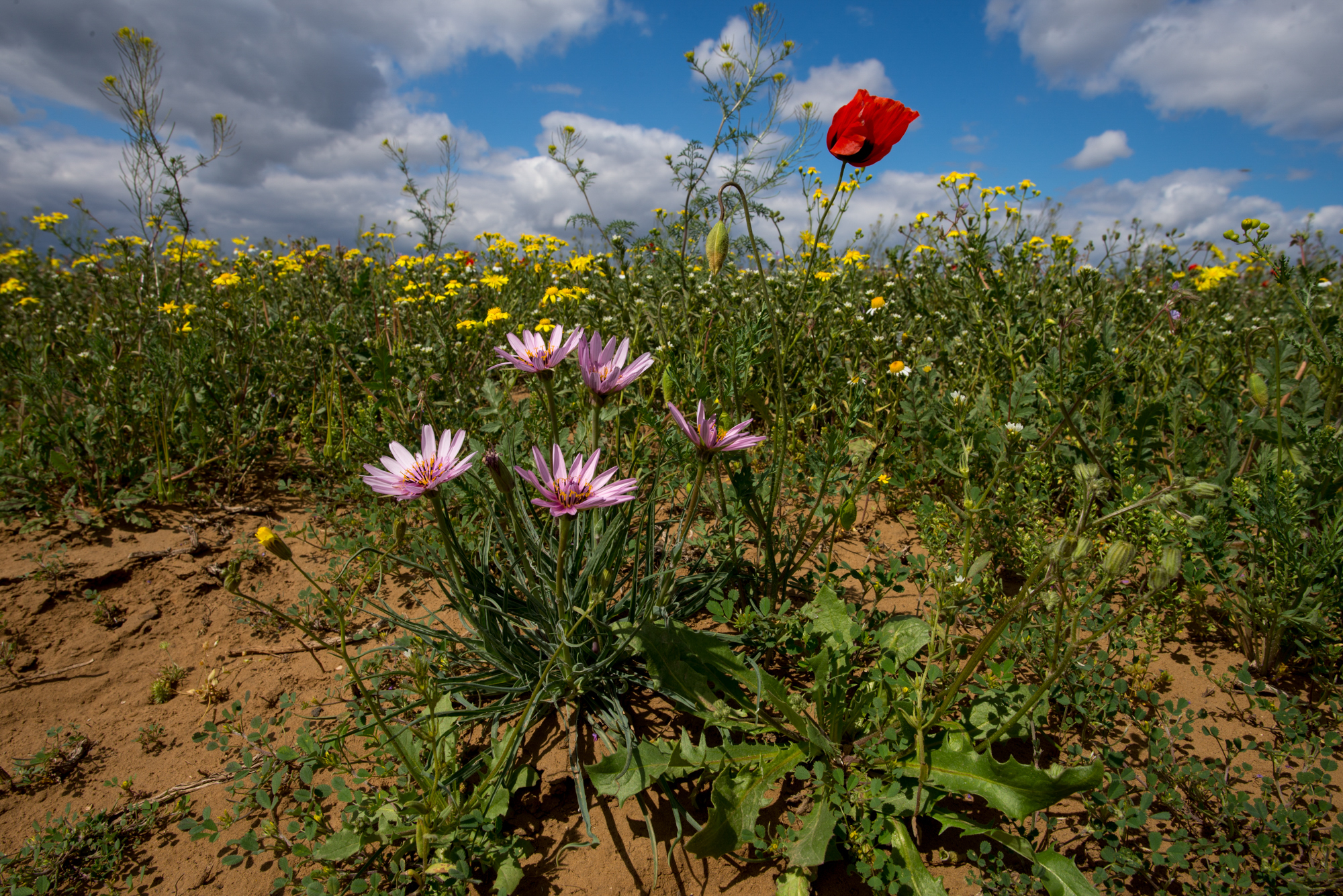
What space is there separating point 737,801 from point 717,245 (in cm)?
134

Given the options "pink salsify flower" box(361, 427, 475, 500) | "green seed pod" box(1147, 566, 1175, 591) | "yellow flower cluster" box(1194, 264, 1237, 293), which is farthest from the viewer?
"yellow flower cluster" box(1194, 264, 1237, 293)

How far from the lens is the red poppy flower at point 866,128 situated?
1385 mm

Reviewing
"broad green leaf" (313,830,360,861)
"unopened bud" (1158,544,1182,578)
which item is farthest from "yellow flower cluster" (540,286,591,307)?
"unopened bud" (1158,544,1182,578)

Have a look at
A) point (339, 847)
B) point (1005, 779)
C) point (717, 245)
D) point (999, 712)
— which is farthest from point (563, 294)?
point (1005, 779)

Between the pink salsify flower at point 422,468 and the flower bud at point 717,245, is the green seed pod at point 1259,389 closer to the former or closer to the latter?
the flower bud at point 717,245

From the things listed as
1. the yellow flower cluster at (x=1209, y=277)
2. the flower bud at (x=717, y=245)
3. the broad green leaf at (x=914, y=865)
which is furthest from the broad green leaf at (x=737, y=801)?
the yellow flower cluster at (x=1209, y=277)

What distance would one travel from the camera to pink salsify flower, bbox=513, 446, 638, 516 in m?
1.05

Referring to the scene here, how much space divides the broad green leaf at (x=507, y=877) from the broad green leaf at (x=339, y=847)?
289mm

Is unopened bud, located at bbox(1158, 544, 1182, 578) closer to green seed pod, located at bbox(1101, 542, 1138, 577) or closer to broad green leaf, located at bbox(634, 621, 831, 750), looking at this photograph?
green seed pod, located at bbox(1101, 542, 1138, 577)

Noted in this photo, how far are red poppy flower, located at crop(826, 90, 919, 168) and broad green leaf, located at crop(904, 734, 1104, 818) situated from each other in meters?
1.35

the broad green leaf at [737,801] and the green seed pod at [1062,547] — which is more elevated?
the green seed pod at [1062,547]

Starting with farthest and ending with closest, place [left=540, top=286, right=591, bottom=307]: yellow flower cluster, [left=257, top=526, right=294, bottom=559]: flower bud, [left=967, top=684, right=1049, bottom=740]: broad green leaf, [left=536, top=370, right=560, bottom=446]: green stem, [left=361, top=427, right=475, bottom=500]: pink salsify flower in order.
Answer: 1. [left=540, top=286, right=591, bottom=307]: yellow flower cluster
2. [left=967, top=684, right=1049, bottom=740]: broad green leaf
3. [left=536, top=370, right=560, bottom=446]: green stem
4. [left=361, top=427, right=475, bottom=500]: pink salsify flower
5. [left=257, top=526, right=294, bottom=559]: flower bud

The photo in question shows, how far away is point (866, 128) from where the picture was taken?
1.40m

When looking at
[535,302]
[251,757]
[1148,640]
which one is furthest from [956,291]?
[251,757]
